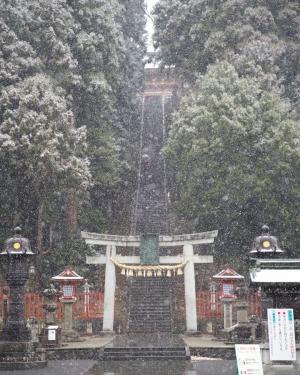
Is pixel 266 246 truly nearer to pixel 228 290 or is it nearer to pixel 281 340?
pixel 228 290

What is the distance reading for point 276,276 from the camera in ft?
41.3

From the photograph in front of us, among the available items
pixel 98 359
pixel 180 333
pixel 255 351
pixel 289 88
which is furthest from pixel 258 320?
pixel 289 88

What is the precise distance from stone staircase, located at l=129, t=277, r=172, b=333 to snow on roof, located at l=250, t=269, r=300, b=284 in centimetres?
1038

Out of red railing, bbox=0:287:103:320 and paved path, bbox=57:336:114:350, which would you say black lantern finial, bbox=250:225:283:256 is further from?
red railing, bbox=0:287:103:320

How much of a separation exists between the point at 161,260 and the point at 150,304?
1.89 meters

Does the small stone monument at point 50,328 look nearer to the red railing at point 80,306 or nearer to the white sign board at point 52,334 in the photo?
the white sign board at point 52,334

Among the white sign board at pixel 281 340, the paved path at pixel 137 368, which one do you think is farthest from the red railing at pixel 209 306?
the white sign board at pixel 281 340

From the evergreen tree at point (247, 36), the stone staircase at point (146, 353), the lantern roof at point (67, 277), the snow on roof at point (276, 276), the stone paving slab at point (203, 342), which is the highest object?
the evergreen tree at point (247, 36)

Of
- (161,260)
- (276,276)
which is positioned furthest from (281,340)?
(161,260)

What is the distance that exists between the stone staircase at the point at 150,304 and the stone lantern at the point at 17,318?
6.82 m

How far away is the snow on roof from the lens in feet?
40.9

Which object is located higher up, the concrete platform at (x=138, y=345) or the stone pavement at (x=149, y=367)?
the concrete platform at (x=138, y=345)

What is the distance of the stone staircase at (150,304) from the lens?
74.6ft

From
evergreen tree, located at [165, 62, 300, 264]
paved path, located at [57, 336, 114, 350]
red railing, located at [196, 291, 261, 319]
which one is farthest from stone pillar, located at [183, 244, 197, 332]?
evergreen tree, located at [165, 62, 300, 264]
